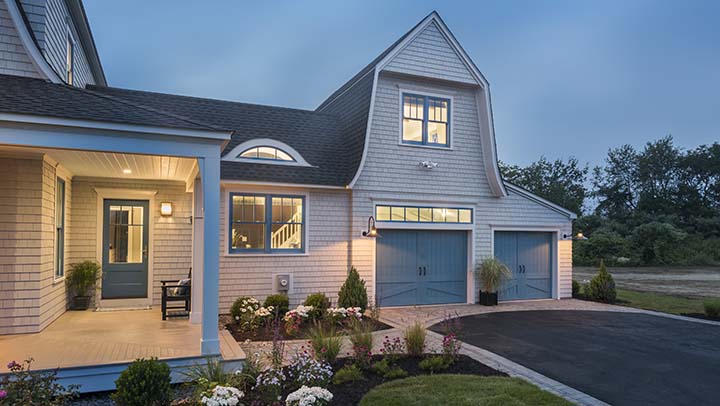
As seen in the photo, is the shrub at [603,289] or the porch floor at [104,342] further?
the shrub at [603,289]

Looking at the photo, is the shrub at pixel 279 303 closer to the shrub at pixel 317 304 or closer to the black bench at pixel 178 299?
the shrub at pixel 317 304

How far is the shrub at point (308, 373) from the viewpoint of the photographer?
487 centimetres

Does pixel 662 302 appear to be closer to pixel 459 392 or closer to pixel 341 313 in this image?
pixel 341 313

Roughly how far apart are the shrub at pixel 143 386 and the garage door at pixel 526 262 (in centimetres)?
994

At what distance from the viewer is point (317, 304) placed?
9.54m

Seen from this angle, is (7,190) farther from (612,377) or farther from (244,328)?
(612,377)

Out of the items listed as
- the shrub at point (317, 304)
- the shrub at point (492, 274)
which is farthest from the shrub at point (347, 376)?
the shrub at point (492, 274)

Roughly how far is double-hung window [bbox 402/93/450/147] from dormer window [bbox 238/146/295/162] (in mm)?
3015

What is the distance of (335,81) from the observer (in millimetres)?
97375

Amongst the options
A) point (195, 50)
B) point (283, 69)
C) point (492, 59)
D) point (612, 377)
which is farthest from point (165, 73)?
point (612, 377)

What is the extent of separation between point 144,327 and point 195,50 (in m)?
101

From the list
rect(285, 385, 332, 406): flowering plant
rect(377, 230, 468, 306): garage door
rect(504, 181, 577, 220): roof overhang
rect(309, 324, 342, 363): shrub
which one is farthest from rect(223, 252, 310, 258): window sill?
rect(285, 385, 332, 406): flowering plant

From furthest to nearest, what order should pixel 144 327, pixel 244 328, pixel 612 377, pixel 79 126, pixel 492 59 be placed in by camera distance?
pixel 492 59 < pixel 244 328 < pixel 144 327 < pixel 612 377 < pixel 79 126

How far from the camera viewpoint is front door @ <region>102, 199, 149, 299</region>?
31.1 feet
